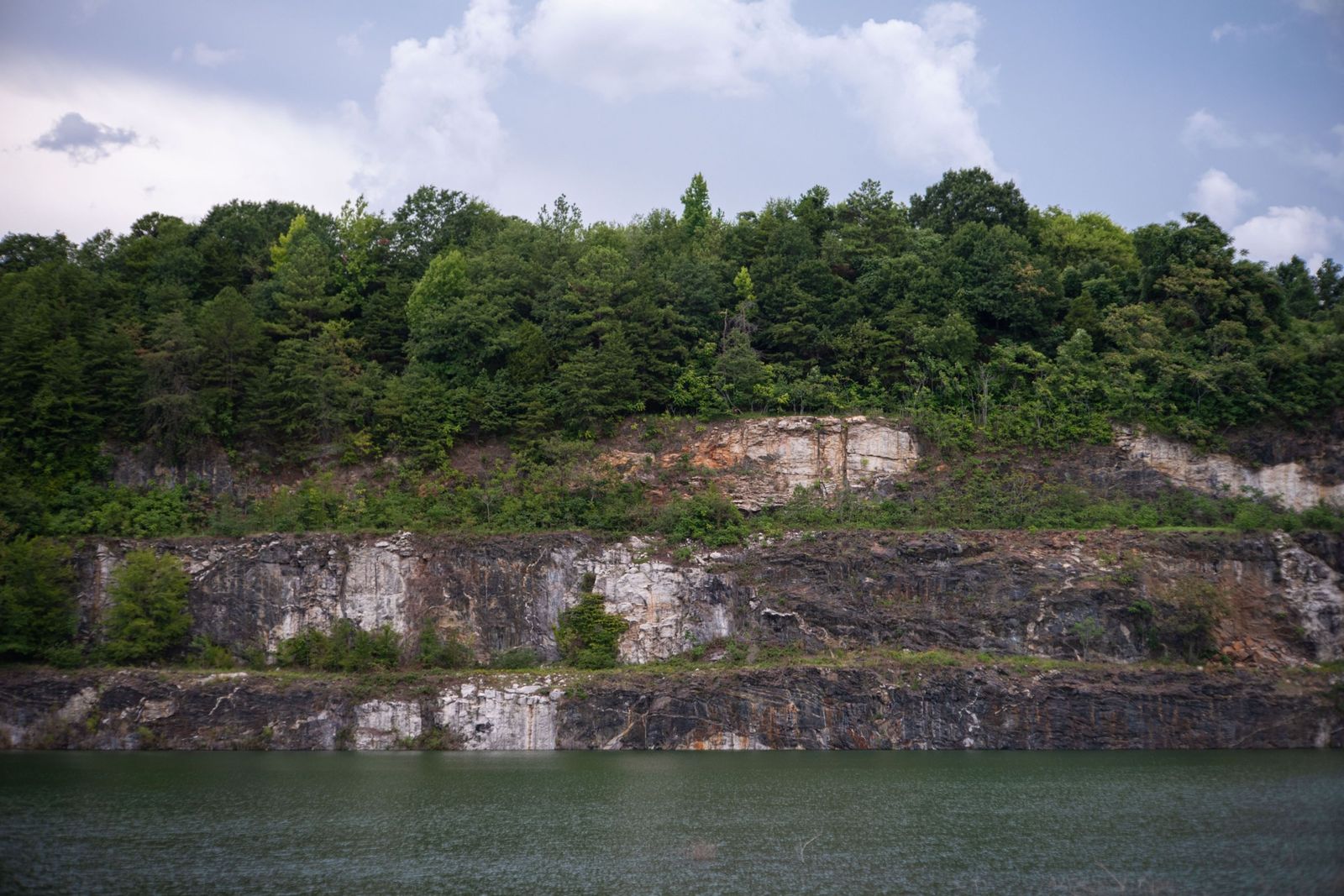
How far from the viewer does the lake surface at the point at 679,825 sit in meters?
23.0

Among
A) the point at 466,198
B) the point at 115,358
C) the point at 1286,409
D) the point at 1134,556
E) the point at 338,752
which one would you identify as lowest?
the point at 338,752

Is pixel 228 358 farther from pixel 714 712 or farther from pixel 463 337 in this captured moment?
pixel 714 712

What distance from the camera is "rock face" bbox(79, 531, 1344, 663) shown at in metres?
44.7

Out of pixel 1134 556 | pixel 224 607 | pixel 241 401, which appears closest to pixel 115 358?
pixel 241 401

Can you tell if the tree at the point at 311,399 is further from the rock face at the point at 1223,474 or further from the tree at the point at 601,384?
the rock face at the point at 1223,474

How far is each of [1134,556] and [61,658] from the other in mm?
43158

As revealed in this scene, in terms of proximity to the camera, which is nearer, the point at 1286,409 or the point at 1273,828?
the point at 1273,828

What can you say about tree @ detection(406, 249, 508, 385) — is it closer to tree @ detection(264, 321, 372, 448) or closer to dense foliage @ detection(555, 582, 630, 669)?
tree @ detection(264, 321, 372, 448)

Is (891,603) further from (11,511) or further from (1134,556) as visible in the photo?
(11,511)

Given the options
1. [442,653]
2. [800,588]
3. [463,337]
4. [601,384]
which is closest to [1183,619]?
[800,588]

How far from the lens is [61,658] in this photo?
43.3 metres

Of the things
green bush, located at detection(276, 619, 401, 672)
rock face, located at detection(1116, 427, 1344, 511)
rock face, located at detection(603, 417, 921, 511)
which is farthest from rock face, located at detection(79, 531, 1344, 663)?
rock face, located at detection(603, 417, 921, 511)

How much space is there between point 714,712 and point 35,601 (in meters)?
27.5

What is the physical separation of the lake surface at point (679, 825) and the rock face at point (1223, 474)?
1590cm
